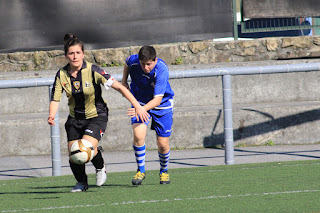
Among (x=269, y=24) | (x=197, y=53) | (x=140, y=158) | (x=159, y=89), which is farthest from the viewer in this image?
(x=269, y=24)

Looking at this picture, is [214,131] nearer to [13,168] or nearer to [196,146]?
[196,146]

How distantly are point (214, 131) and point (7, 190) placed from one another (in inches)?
171

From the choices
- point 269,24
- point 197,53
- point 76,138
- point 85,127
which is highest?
point 269,24

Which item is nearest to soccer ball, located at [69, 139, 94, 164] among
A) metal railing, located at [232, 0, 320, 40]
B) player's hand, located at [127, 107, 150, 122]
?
player's hand, located at [127, 107, 150, 122]

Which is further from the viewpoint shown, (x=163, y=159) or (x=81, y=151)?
(x=163, y=159)

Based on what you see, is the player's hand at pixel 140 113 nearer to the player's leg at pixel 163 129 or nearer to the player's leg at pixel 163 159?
the player's leg at pixel 163 129

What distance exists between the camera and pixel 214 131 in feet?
34.8

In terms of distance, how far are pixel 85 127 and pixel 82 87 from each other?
1.47 ft

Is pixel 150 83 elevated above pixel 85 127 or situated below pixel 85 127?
above

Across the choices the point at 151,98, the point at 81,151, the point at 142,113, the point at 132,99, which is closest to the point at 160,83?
the point at 151,98

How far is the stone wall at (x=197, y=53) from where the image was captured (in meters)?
12.1

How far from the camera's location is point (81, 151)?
20.7ft

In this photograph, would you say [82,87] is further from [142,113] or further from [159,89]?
[159,89]

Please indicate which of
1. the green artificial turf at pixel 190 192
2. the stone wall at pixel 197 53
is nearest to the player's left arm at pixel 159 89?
the green artificial turf at pixel 190 192
